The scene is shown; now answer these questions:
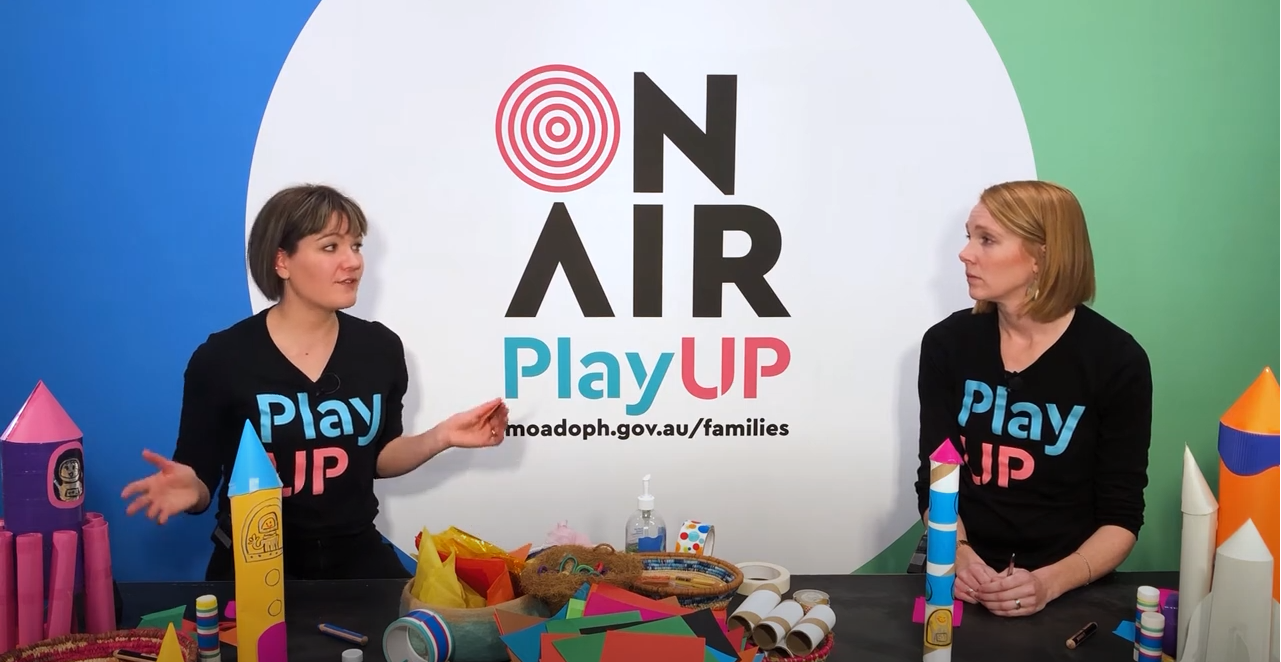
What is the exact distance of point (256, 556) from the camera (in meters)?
1.34

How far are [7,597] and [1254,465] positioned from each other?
5.72 feet

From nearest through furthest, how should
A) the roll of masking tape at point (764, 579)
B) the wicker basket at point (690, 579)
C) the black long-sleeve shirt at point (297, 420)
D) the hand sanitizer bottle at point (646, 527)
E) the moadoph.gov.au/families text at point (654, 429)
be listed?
the wicker basket at point (690, 579) → the roll of masking tape at point (764, 579) → the hand sanitizer bottle at point (646, 527) → the black long-sleeve shirt at point (297, 420) → the moadoph.gov.au/families text at point (654, 429)

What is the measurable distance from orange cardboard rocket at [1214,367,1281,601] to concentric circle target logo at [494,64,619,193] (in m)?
1.48

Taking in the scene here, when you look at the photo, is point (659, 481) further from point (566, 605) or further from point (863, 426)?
point (566, 605)

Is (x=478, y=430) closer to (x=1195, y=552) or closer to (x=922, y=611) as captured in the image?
(x=922, y=611)

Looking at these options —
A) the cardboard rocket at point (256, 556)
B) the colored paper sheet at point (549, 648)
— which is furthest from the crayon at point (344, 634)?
the colored paper sheet at point (549, 648)

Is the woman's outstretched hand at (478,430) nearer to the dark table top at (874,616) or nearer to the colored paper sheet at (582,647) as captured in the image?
the dark table top at (874,616)

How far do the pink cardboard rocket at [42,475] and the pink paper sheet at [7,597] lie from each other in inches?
1.1

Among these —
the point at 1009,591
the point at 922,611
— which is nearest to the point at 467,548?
the point at 922,611

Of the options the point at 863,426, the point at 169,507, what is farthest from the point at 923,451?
the point at 169,507

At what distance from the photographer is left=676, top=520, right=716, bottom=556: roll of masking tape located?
181 cm

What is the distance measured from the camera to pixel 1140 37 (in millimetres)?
2438

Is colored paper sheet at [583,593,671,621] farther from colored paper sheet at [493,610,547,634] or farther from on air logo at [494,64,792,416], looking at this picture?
on air logo at [494,64,792,416]

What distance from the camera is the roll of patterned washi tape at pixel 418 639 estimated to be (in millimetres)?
1331
